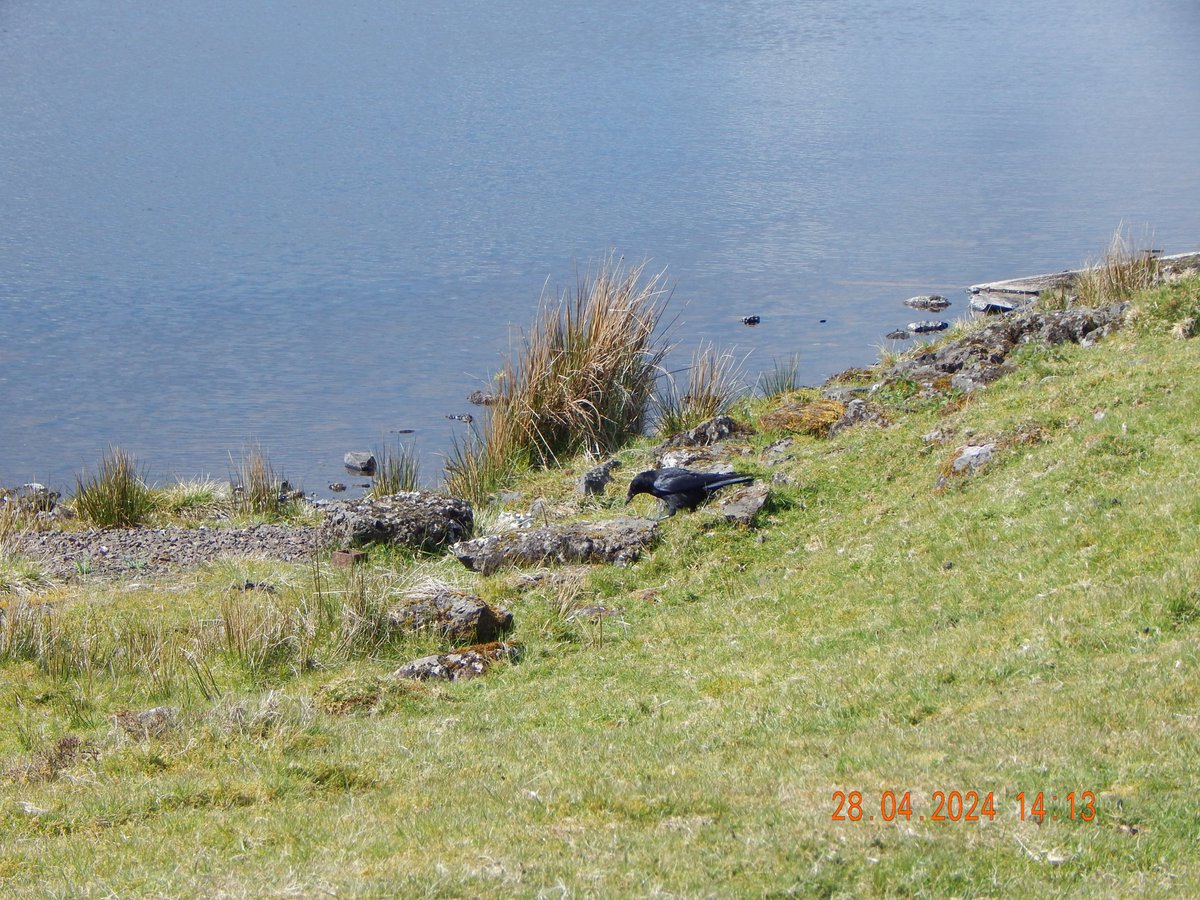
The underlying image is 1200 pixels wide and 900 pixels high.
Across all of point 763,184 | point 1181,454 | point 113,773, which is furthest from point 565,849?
point 763,184

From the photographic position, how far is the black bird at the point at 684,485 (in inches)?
484

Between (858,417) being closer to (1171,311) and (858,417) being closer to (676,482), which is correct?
(676,482)

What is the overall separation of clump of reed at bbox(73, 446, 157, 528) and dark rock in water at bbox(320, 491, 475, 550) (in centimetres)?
380

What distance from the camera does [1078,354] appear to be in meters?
13.9

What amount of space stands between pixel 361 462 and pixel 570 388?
4.66m

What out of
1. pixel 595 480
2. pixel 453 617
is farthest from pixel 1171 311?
pixel 453 617

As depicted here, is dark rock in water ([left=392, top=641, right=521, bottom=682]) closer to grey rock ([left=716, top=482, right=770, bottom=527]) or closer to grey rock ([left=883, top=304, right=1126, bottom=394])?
grey rock ([left=716, top=482, right=770, bottom=527])

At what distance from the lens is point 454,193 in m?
35.3

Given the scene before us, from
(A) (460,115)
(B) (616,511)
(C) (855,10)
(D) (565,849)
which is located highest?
(C) (855,10)

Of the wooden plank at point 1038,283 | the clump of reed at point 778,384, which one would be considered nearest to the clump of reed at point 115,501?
the clump of reed at point 778,384

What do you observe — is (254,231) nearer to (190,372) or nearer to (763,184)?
(190,372)

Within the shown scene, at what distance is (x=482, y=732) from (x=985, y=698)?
2947mm

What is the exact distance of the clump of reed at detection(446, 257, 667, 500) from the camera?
16.4 m
